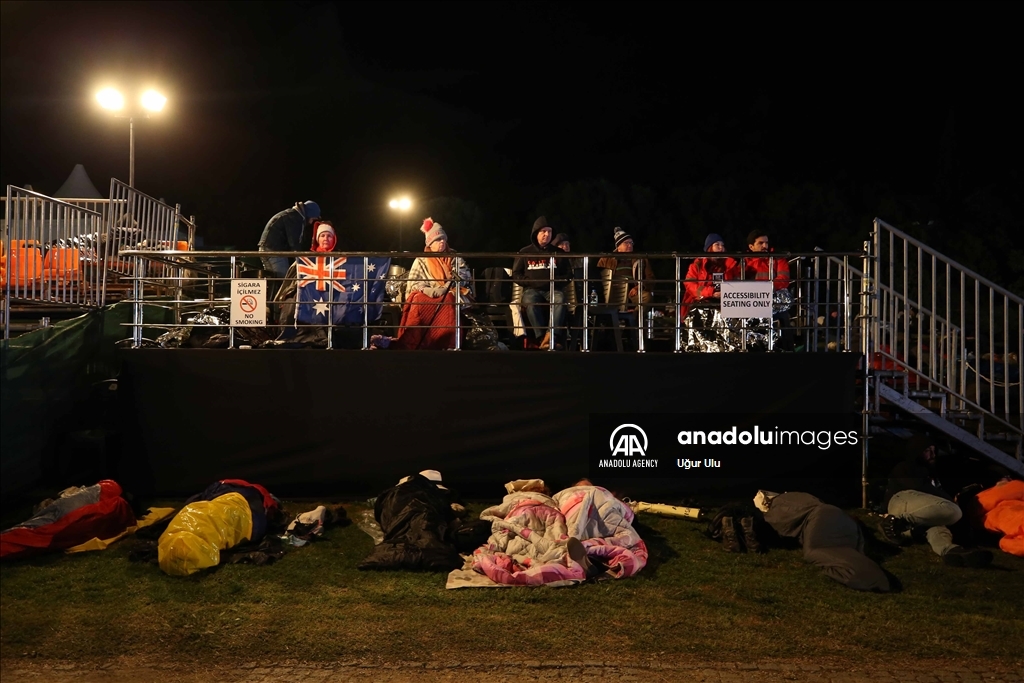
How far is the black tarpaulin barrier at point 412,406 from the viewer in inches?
379

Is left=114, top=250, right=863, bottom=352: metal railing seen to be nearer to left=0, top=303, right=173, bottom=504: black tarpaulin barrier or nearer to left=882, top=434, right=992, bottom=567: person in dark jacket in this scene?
left=0, top=303, right=173, bottom=504: black tarpaulin barrier

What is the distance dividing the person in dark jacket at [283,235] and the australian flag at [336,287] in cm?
63

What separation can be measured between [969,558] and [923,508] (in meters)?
0.70

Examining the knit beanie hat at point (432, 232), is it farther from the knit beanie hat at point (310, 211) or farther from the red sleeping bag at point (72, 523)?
the red sleeping bag at point (72, 523)

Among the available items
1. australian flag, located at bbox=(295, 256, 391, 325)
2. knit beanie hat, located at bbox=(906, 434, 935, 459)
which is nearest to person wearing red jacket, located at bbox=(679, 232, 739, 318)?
knit beanie hat, located at bbox=(906, 434, 935, 459)

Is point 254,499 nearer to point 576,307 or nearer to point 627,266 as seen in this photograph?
point 576,307

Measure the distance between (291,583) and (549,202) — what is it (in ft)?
92.1

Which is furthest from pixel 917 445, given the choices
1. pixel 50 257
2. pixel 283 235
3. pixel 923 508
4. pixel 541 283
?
pixel 50 257

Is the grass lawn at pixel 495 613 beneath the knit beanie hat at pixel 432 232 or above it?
beneath

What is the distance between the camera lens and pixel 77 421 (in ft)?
31.9

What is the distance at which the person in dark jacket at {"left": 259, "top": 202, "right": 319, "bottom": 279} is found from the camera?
1089 cm

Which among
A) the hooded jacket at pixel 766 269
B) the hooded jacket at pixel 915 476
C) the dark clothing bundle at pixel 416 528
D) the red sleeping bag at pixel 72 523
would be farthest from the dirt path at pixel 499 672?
the hooded jacket at pixel 766 269

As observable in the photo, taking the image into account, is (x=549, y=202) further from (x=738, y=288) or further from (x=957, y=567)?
(x=957, y=567)

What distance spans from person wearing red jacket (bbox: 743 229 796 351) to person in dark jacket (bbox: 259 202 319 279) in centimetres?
536
